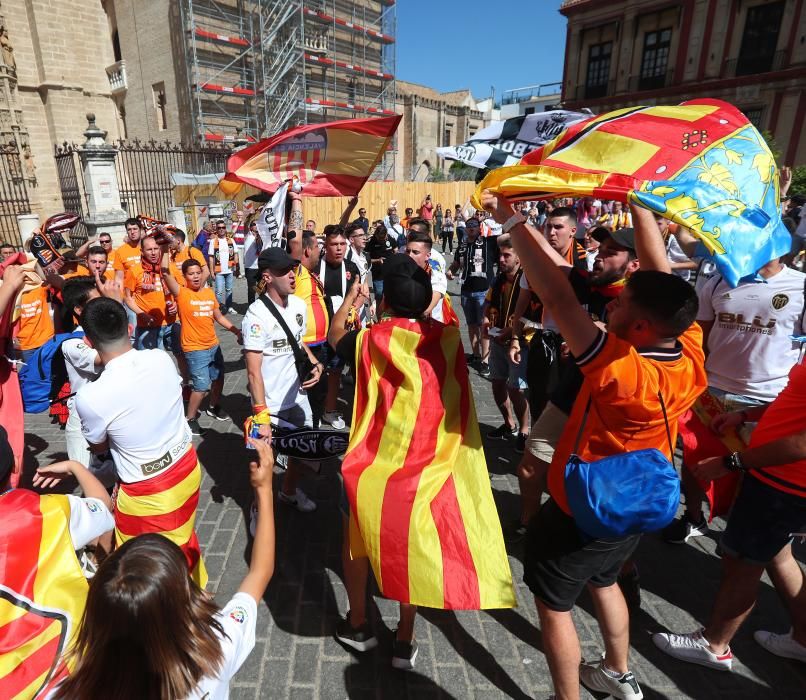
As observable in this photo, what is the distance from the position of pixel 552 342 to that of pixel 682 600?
6.47ft

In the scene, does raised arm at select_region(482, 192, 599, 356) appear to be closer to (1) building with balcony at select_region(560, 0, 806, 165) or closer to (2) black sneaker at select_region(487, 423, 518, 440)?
(2) black sneaker at select_region(487, 423, 518, 440)

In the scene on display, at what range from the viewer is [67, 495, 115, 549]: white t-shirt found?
1.84m

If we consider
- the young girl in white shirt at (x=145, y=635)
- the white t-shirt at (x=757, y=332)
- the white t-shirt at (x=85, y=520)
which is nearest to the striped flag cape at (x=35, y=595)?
the white t-shirt at (x=85, y=520)

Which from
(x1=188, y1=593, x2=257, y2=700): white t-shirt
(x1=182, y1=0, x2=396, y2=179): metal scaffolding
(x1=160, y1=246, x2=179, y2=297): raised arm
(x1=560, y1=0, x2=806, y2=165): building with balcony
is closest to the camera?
(x1=188, y1=593, x2=257, y2=700): white t-shirt

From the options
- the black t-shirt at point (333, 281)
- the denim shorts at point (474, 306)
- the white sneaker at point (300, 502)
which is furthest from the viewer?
the denim shorts at point (474, 306)

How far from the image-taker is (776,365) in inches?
132

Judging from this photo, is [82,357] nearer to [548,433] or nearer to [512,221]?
[512,221]

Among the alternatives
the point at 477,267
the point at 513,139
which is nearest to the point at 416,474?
the point at 513,139

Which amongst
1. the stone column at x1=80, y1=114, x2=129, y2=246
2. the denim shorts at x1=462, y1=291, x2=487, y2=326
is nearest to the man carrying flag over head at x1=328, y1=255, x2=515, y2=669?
the denim shorts at x1=462, y1=291, x2=487, y2=326

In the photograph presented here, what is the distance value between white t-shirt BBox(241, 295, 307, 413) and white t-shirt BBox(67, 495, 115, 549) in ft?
5.69

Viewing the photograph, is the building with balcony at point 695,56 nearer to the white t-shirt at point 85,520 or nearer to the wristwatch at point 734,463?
the wristwatch at point 734,463

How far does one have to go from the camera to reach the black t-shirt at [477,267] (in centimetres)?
770

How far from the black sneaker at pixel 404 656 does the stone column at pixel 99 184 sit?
14.7 meters

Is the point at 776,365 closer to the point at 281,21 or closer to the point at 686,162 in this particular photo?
the point at 686,162
